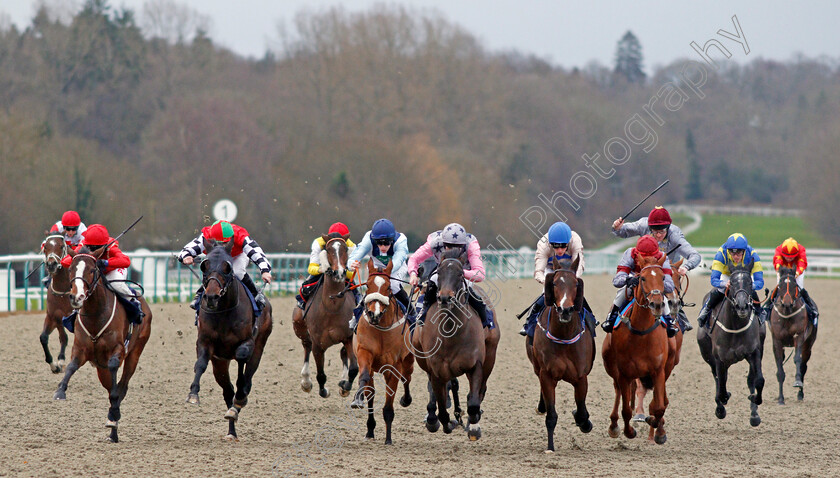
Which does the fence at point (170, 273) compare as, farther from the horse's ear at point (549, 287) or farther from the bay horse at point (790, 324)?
the horse's ear at point (549, 287)

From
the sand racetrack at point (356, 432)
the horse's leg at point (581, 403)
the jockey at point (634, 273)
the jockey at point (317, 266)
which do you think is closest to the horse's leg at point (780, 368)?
the sand racetrack at point (356, 432)

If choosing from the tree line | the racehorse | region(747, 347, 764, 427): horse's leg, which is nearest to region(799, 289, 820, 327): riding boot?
region(747, 347, 764, 427): horse's leg

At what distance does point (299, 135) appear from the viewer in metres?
42.7

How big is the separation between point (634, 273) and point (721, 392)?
2.11 m

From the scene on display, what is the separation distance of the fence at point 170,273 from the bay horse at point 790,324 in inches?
37.9

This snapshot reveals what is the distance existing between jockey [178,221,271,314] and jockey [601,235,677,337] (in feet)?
9.87

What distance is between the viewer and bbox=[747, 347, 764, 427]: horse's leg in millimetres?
9762

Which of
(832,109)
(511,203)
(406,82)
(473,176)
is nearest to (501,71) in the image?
(406,82)

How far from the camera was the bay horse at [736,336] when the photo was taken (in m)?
9.96

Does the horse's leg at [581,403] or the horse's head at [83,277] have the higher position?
the horse's head at [83,277]

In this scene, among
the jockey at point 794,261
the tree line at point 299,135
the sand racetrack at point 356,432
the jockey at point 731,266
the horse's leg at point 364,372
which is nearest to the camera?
the sand racetrack at point 356,432

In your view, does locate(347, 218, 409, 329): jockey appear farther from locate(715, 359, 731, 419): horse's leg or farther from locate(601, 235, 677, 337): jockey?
locate(715, 359, 731, 419): horse's leg

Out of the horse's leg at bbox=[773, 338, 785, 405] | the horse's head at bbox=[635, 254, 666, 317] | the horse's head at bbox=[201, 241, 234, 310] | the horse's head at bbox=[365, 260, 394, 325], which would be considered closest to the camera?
the horse's head at bbox=[635, 254, 666, 317]

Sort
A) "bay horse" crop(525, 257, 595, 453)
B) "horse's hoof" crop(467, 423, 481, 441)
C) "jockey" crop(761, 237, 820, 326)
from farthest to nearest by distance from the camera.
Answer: "jockey" crop(761, 237, 820, 326) → "horse's hoof" crop(467, 423, 481, 441) → "bay horse" crop(525, 257, 595, 453)
